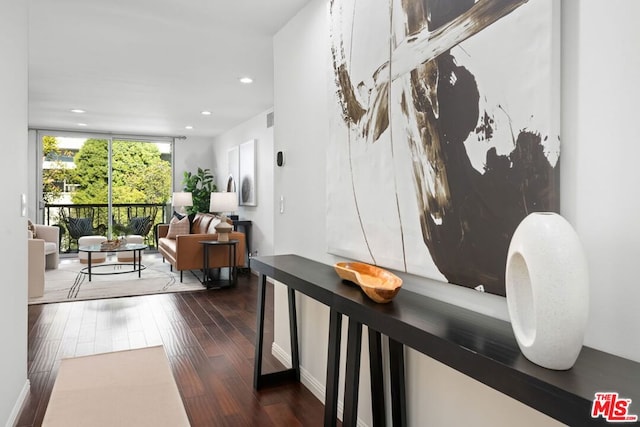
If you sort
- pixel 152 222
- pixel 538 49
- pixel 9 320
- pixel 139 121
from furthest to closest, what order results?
pixel 152 222, pixel 139 121, pixel 9 320, pixel 538 49

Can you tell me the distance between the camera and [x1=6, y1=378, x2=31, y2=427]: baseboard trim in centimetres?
220

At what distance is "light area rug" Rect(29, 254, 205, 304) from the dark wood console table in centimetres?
361

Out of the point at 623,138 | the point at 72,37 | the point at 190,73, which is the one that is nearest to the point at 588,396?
the point at 623,138

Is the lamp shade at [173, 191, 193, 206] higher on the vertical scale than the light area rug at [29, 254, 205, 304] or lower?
higher

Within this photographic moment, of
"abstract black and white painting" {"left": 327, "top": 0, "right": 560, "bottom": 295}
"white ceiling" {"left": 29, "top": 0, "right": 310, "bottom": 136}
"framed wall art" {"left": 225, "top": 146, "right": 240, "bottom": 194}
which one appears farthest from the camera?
"framed wall art" {"left": 225, "top": 146, "right": 240, "bottom": 194}

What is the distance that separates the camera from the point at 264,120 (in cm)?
648

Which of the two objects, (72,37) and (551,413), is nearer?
(551,413)

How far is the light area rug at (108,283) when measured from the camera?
5.11m

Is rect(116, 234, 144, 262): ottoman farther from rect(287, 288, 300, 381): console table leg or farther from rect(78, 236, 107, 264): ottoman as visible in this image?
rect(287, 288, 300, 381): console table leg

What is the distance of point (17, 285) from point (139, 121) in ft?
17.9

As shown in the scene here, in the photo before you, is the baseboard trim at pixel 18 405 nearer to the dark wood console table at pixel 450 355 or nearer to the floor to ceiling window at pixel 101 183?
the dark wood console table at pixel 450 355

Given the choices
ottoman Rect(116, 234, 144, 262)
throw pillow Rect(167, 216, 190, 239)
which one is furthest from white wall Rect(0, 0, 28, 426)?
ottoman Rect(116, 234, 144, 262)

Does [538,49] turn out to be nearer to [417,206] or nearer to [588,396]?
[417,206]

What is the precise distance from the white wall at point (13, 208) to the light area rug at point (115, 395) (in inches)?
9.0
